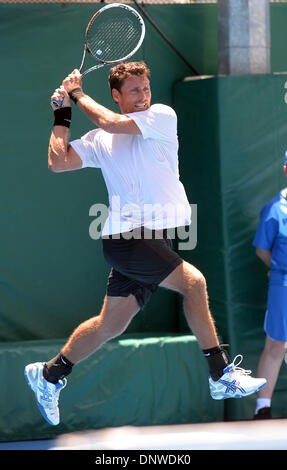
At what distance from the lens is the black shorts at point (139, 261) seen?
482cm

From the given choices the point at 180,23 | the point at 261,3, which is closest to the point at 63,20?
the point at 180,23

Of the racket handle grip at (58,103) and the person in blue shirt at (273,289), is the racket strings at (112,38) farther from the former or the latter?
the person in blue shirt at (273,289)

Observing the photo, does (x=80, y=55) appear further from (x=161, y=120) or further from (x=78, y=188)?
(x=161, y=120)

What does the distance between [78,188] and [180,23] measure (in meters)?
1.50

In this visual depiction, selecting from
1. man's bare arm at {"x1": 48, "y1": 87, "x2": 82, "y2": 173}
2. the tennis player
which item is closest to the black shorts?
the tennis player

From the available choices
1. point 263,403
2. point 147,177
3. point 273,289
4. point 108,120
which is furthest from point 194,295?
point 263,403

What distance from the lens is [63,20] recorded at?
6.95 metres

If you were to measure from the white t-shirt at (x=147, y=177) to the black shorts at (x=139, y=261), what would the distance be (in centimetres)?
6

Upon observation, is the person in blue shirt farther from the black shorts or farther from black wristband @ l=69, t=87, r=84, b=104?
black wristband @ l=69, t=87, r=84, b=104

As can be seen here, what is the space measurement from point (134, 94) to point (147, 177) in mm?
448

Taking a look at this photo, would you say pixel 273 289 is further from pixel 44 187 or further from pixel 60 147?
pixel 60 147

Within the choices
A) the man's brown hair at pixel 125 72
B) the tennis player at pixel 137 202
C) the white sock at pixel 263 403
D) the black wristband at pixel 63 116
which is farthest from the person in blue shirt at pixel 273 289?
the black wristband at pixel 63 116

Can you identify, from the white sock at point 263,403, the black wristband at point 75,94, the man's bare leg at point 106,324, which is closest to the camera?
the black wristband at point 75,94

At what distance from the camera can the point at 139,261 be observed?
4.83 m
